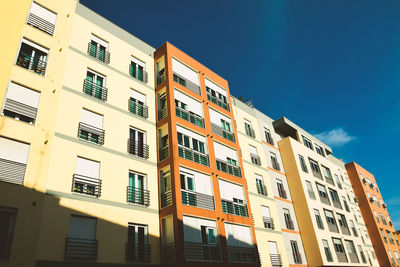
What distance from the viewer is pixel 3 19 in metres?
15.7

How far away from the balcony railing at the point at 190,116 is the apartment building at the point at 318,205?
13.0 metres

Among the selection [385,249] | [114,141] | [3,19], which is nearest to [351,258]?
[385,249]

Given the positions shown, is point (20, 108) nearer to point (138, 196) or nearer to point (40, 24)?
point (40, 24)

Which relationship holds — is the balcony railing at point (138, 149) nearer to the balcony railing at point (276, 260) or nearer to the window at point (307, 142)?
the balcony railing at point (276, 260)

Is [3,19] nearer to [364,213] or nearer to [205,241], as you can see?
[205,241]

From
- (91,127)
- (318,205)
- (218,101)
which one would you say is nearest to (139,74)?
(91,127)

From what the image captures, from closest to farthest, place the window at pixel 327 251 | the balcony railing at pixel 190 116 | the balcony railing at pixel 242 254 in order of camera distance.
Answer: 1. the balcony railing at pixel 242 254
2. the balcony railing at pixel 190 116
3. the window at pixel 327 251

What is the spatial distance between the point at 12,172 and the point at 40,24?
9.07 meters

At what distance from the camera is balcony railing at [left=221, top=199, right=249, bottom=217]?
67.4 feet

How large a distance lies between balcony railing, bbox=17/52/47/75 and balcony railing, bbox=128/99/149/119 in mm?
5405

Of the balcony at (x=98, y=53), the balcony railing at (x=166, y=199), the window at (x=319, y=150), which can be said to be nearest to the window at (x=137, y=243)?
the balcony railing at (x=166, y=199)

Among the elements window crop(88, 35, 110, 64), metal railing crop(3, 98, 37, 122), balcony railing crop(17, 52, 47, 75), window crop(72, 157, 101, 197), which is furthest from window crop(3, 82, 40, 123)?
window crop(88, 35, 110, 64)

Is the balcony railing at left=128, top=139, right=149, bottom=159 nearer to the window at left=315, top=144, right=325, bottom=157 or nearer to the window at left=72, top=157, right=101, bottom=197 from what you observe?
the window at left=72, top=157, right=101, bottom=197

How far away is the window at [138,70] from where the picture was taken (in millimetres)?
21844
